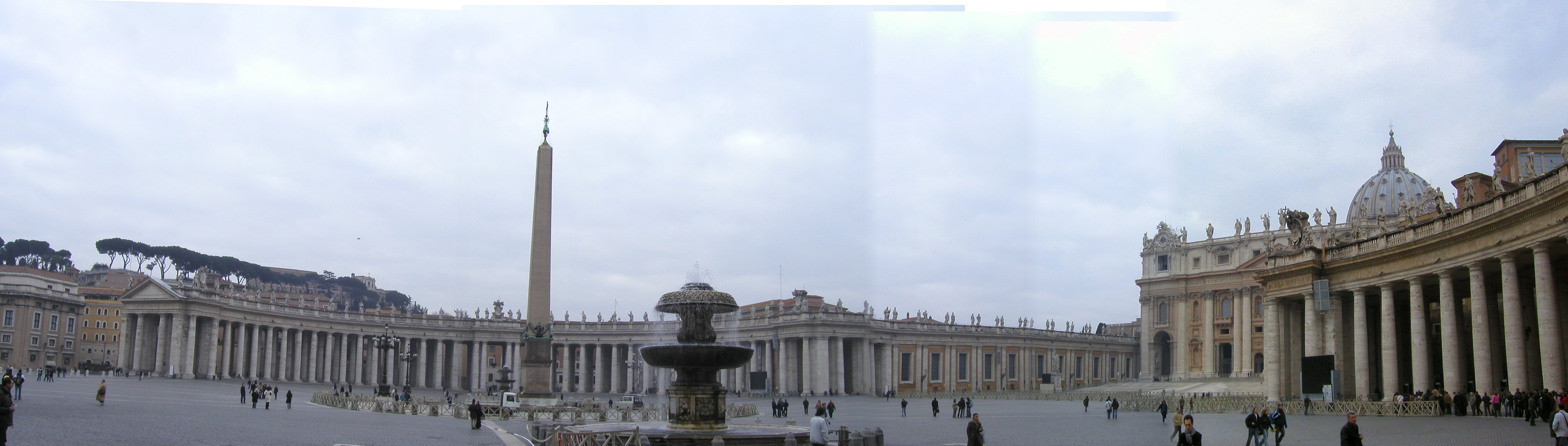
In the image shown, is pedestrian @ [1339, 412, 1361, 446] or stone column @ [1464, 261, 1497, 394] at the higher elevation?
stone column @ [1464, 261, 1497, 394]

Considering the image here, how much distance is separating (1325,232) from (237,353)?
231 ft

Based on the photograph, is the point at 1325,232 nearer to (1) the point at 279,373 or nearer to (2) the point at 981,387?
(2) the point at 981,387

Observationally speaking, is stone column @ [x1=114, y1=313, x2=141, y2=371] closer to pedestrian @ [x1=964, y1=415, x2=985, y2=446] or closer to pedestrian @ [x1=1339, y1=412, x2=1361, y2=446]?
pedestrian @ [x1=964, y1=415, x2=985, y2=446]

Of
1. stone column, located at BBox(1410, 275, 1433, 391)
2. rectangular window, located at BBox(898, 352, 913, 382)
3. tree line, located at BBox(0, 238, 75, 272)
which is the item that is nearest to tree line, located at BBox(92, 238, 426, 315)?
tree line, located at BBox(0, 238, 75, 272)

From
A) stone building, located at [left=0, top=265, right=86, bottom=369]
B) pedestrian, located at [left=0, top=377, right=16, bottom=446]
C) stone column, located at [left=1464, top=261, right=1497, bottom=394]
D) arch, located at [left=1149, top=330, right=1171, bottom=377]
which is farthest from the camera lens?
arch, located at [left=1149, top=330, right=1171, bottom=377]

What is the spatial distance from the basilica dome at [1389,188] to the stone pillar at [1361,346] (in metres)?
65.6

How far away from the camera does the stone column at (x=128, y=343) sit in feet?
226

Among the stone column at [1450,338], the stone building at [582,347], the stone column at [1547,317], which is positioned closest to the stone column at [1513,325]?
the stone column at [1547,317]

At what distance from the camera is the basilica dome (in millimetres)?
93688

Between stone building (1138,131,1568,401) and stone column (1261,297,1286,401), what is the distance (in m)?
0.04

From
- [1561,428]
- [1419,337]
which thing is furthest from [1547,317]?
[1561,428]

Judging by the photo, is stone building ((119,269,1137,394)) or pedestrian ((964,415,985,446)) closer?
pedestrian ((964,415,985,446))

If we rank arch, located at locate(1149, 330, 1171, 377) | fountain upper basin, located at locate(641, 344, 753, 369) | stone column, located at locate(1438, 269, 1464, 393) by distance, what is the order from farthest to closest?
arch, located at locate(1149, 330, 1171, 377)
stone column, located at locate(1438, 269, 1464, 393)
fountain upper basin, located at locate(641, 344, 753, 369)

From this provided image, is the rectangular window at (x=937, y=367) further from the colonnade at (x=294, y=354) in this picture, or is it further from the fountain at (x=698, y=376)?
the fountain at (x=698, y=376)
